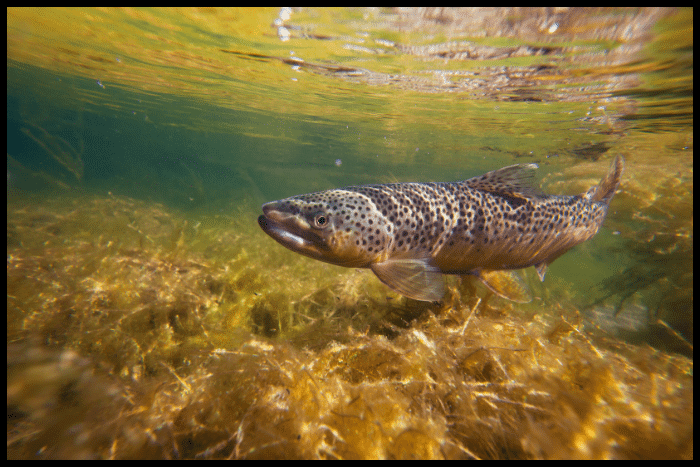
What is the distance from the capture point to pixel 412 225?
3.52m

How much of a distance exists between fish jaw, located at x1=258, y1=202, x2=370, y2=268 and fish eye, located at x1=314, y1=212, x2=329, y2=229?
0.13 ft

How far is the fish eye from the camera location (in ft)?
10.3

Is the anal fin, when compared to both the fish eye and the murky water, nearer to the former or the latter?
the murky water

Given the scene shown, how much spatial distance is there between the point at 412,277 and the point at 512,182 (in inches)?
95.6

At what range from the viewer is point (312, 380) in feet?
10.0

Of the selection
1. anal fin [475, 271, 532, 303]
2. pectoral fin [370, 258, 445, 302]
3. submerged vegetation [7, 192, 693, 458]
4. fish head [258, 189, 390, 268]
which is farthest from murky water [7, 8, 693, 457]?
fish head [258, 189, 390, 268]

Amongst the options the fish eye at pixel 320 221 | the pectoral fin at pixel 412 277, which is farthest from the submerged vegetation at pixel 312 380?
the fish eye at pixel 320 221

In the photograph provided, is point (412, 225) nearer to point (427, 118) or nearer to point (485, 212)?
point (485, 212)

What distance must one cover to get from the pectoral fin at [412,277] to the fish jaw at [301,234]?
580 millimetres

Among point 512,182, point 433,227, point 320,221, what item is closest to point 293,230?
point 320,221

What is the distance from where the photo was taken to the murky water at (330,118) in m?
4.80

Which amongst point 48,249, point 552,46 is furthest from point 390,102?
point 48,249

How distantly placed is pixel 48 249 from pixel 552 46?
14.7 meters

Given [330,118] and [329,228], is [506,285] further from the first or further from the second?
[330,118]
